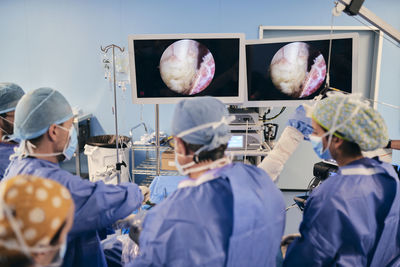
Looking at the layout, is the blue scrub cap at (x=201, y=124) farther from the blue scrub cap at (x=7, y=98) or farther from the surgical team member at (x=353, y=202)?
the blue scrub cap at (x=7, y=98)

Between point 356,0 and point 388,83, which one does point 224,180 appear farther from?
point 388,83

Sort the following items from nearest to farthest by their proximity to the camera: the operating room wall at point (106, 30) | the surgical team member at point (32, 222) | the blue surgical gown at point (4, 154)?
1. the surgical team member at point (32, 222)
2. the blue surgical gown at point (4, 154)
3. the operating room wall at point (106, 30)

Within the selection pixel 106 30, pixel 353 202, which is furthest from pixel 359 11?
pixel 106 30

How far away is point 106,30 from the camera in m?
3.17

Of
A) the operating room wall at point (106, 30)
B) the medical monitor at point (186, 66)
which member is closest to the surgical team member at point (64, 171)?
the medical monitor at point (186, 66)

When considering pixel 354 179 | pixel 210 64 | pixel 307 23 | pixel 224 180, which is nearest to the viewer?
pixel 224 180

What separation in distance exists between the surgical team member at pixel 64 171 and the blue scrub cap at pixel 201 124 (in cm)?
41

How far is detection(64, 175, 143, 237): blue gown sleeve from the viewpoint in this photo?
101 cm

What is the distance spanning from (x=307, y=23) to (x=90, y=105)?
2685 mm

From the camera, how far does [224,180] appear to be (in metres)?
0.89

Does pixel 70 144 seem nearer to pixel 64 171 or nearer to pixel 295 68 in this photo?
pixel 64 171

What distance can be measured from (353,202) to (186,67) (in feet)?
3.96

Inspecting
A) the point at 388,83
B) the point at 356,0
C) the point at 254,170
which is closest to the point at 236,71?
the point at 356,0

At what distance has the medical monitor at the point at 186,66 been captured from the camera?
1.72 m
